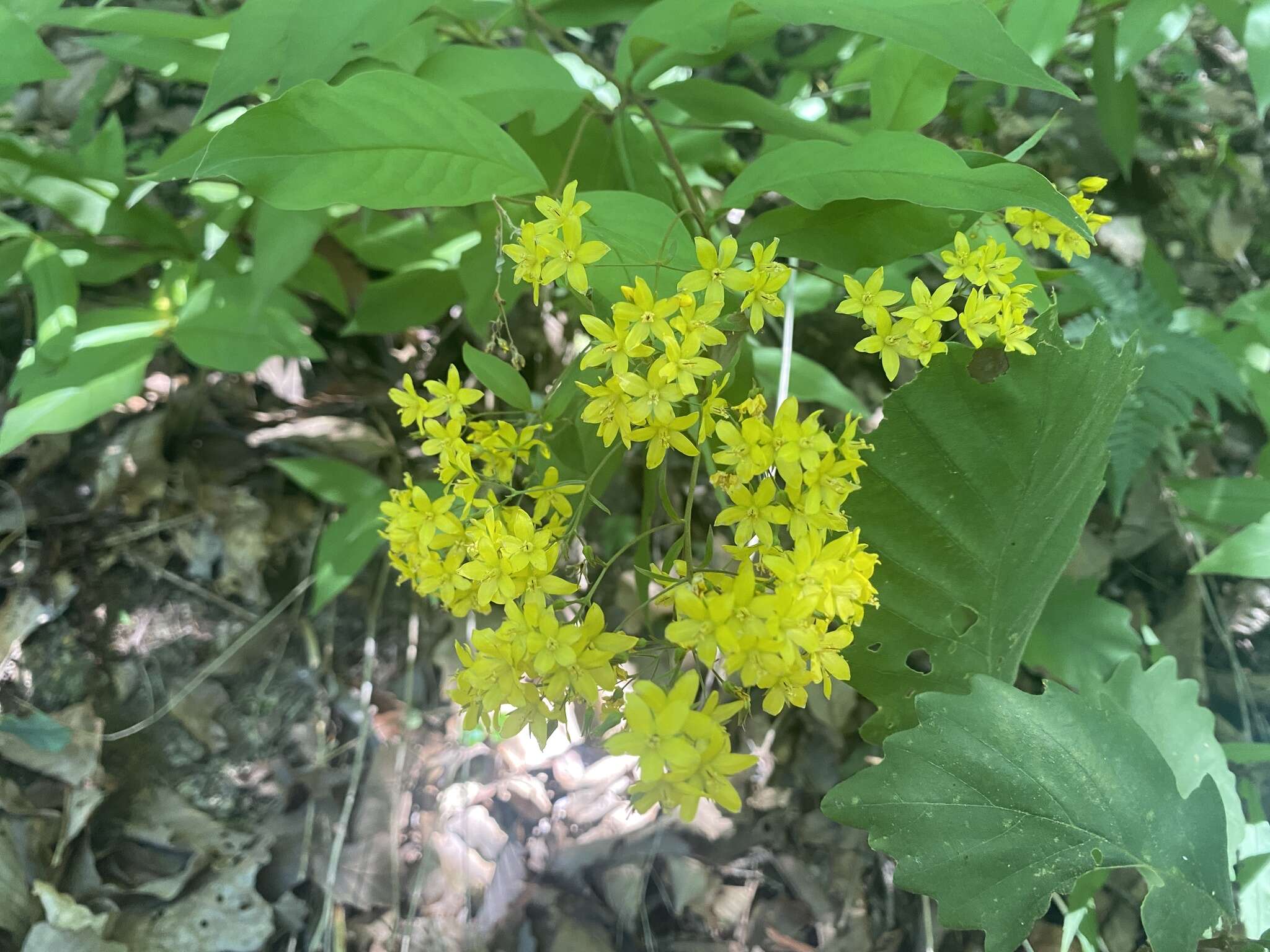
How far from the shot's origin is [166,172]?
847mm

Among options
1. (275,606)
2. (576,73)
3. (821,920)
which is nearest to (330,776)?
(275,606)

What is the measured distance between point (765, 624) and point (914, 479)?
Answer: 35cm

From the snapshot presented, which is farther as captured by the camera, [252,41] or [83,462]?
[83,462]

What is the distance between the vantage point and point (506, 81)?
0.98 meters

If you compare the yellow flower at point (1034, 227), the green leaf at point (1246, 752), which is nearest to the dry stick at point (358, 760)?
the yellow flower at point (1034, 227)

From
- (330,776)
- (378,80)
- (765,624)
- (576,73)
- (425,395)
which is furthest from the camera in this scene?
(425,395)

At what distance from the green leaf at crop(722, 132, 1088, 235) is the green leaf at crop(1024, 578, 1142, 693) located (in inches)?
32.3

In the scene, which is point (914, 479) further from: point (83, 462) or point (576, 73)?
point (83, 462)

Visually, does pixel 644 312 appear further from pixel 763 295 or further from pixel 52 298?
pixel 52 298

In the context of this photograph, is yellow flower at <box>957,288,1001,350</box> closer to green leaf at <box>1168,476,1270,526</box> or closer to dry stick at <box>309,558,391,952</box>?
green leaf at <box>1168,476,1270,526</box>

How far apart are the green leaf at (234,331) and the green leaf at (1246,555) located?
132cm

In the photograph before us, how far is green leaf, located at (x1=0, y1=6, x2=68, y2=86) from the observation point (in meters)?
0.90

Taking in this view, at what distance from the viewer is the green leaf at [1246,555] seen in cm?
107

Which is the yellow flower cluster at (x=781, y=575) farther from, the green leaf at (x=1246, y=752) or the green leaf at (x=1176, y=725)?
the green leaf at (x=1246, y=752)
